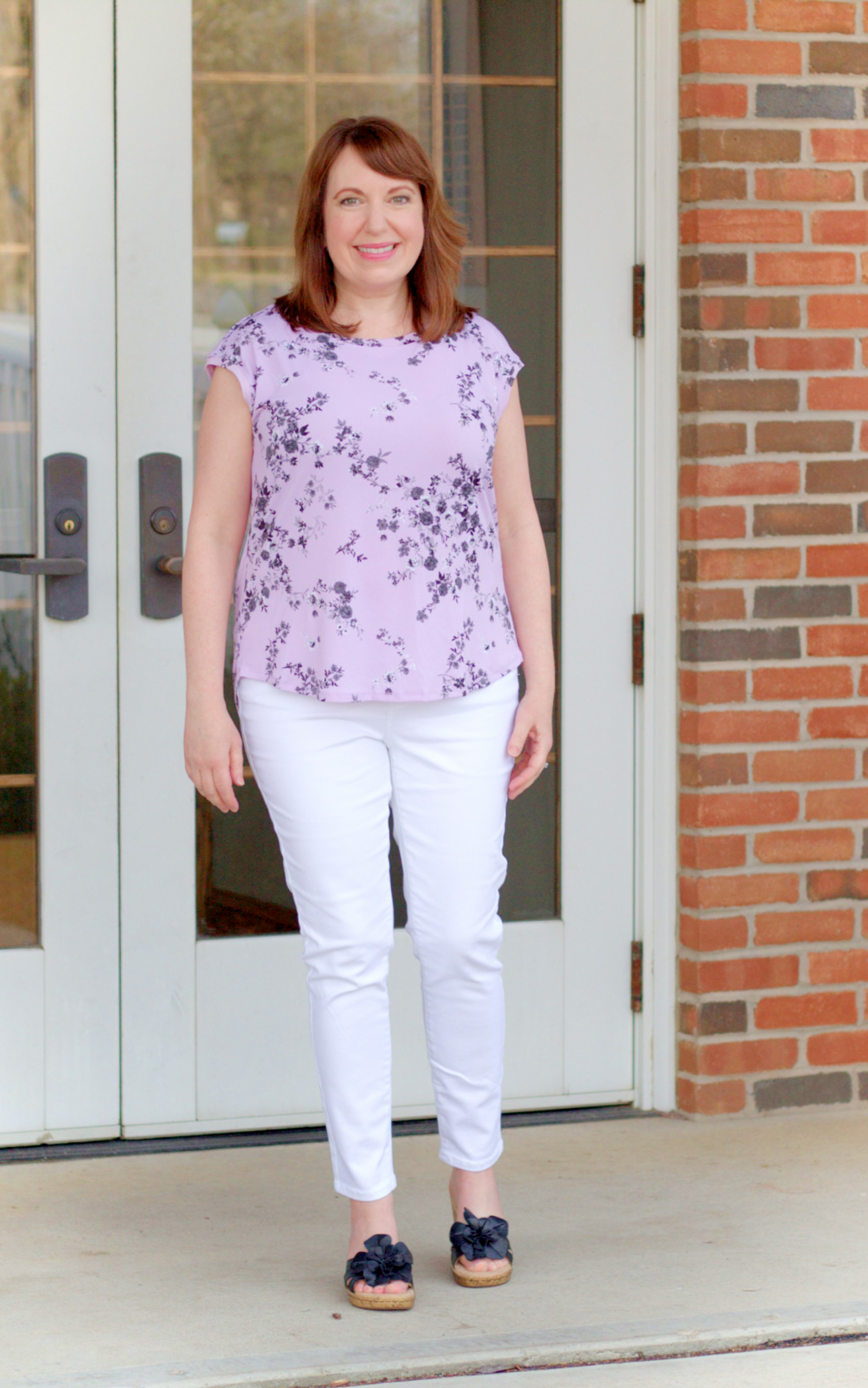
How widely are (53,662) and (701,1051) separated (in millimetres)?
1536

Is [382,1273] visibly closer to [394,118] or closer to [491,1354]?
[491,1354]

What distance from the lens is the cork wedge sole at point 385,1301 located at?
261cm

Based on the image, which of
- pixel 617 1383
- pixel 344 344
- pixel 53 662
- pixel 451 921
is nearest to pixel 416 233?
pixel 344 344

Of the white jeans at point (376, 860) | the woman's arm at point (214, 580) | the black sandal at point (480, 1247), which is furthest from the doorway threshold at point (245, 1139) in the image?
the woman's arm at point (214, 580)

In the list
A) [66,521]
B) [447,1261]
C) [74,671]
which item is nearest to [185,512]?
[66,521]

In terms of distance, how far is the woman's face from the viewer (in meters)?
2.50

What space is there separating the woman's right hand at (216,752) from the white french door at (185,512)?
0.88 m

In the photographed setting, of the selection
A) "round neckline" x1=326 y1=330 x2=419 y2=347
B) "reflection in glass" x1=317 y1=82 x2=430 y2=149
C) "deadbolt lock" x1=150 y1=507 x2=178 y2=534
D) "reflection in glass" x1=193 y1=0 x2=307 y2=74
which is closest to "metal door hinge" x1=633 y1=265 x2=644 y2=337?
"reflection in glass" x1=317 y1=82 x2=430 y2=149

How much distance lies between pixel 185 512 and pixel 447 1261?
1487 mm

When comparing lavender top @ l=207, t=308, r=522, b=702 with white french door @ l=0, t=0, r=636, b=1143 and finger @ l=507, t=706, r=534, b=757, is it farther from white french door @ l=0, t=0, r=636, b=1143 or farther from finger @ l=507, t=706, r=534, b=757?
white french door @ l=0, t=0, r=636, b=1143

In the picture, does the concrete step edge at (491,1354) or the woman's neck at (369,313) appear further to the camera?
the woman's neck at (369,313)

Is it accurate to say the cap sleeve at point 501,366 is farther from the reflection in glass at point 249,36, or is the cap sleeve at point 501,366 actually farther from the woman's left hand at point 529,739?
the reflection in glass at point 249,36

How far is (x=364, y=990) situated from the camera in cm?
258

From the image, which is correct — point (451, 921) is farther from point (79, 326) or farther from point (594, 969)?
point (79, 326)
